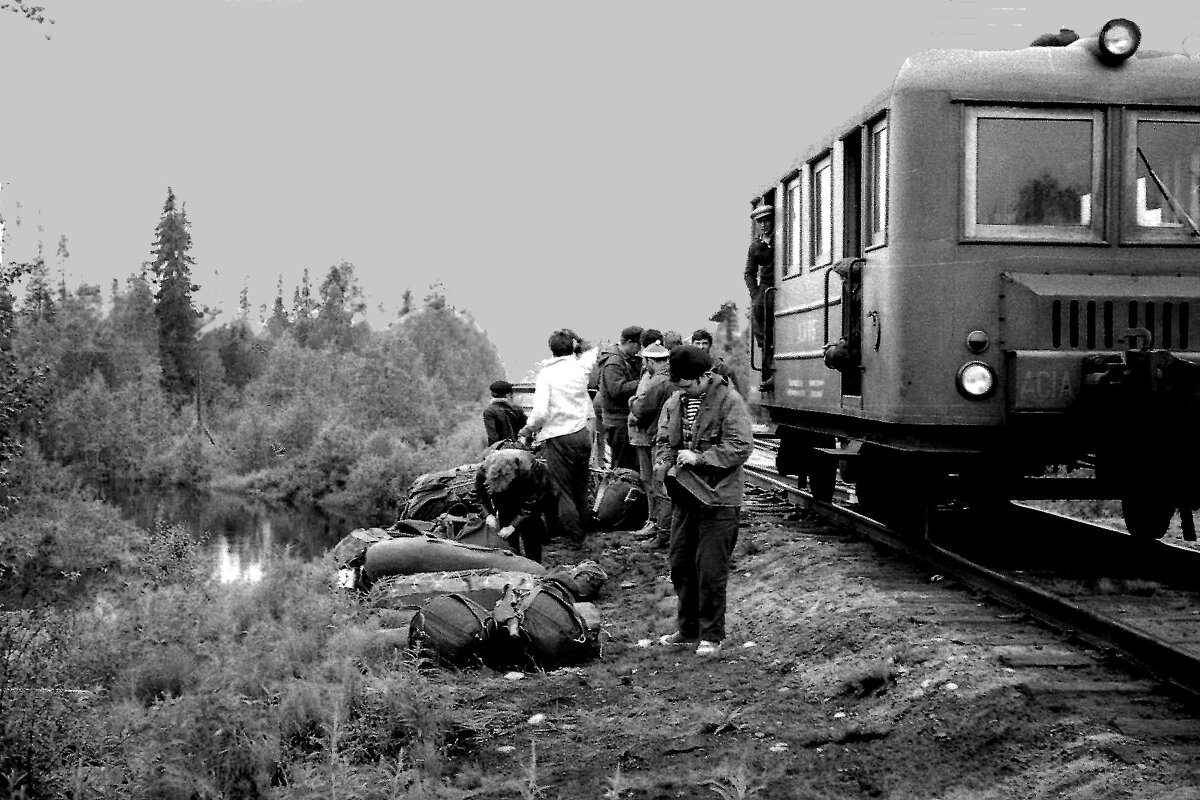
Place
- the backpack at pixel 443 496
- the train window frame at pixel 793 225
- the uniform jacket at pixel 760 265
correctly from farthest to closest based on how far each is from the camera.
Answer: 1. the backpack at pixel 443 496
2. the uniform jacket at pixel 760 265
3. the train window frame at pixel 793 225

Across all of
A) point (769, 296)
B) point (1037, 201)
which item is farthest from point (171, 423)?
point (1037, 201)

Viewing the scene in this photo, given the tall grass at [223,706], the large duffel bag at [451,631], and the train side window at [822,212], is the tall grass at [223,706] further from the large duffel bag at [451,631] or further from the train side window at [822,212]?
the train side window at [822,212]

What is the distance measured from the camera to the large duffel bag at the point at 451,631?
7645 millimetres

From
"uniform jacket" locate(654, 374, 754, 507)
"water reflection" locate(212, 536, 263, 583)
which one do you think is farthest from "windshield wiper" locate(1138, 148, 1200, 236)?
"water reflection" locate(212, 536, 263, 583)

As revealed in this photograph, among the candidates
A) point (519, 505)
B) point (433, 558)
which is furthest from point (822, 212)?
point (433, 558)

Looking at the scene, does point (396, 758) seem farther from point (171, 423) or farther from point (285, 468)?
point (171, 423)

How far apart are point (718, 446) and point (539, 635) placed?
1618 millimetres

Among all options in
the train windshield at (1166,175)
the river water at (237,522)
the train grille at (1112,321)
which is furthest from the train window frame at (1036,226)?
the river water at (237,522)

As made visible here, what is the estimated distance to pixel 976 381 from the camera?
7.76 meters

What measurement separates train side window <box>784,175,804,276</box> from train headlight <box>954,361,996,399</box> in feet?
10.6

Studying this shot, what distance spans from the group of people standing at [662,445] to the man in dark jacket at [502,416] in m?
0.01

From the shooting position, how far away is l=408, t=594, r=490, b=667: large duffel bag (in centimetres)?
764

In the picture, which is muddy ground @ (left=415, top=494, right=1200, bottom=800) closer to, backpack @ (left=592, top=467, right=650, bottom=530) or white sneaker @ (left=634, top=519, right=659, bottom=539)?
white sneaker @ (left=634, top=519, right=659, bottom=539)

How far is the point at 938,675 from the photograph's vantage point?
19.7 feet
